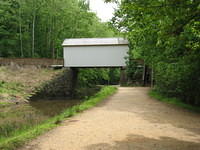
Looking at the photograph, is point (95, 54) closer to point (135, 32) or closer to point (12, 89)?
point (12, 89)

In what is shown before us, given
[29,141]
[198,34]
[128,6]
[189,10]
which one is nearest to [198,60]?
[198,34]

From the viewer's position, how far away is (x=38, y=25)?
33.9 meters

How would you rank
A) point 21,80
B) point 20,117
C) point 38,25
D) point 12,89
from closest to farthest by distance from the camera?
point 20,117 < point 12,89 < point 21,80 < point 38,25

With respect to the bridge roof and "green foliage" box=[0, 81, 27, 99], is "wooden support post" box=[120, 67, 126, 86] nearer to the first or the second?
the bridge roof

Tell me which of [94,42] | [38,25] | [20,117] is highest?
[38,25]

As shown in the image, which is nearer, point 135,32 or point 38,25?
point 135,32

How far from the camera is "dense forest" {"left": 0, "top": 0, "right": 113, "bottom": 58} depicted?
3031 cm

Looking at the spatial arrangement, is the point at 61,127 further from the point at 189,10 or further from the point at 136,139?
the point at 189,10

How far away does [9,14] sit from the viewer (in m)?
29.7

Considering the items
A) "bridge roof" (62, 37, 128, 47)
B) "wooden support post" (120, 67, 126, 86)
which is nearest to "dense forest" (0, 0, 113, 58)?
"bridge roof" (62, 37, 128, 47)

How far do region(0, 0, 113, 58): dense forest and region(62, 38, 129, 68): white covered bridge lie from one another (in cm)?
732

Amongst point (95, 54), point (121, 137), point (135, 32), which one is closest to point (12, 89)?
point (95, 54)

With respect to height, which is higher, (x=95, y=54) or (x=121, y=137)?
(x=95, y=54)

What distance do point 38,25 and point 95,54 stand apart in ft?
47.0
